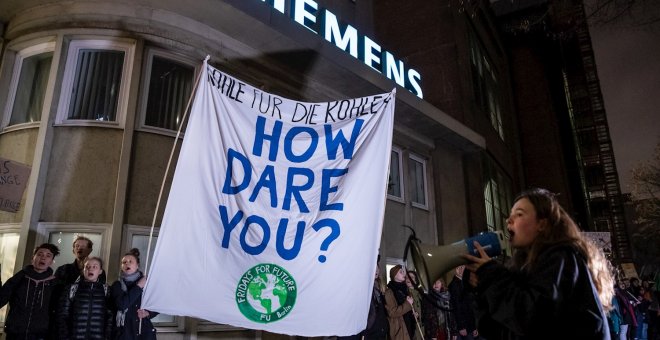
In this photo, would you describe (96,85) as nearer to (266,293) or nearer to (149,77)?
(149,77)

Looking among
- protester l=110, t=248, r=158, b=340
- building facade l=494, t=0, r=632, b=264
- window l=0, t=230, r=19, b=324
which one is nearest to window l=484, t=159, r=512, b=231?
building facade l=494, t=0, r=632, b=264

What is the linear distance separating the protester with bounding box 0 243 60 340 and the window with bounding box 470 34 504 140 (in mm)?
16478

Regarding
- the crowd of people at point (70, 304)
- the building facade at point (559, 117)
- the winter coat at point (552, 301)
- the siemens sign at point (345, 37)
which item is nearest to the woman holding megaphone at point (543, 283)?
the winter coat at point (552, 301)

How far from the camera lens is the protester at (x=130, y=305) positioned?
5.65 m

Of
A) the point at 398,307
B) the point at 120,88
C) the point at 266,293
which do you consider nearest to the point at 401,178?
the point at 398,307

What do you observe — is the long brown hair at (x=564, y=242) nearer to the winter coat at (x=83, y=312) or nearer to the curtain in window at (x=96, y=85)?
the winter coat at (x=83, y=312)

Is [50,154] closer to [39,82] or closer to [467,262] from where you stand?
[39,82]

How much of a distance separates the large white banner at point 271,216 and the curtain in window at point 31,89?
6108 millimetres

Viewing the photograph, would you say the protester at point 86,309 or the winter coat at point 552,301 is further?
the protester at point 86,309

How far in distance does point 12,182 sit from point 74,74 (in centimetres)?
333

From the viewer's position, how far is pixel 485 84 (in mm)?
20828

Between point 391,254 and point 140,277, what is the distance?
779 cm

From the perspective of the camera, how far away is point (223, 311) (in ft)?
10.8

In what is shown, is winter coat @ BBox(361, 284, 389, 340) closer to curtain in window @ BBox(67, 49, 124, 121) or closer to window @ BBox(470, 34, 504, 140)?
curtain in window @ BBox(67, 49, 124, 121)
